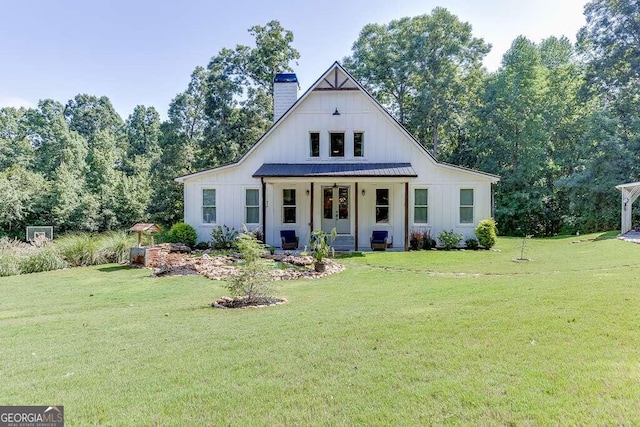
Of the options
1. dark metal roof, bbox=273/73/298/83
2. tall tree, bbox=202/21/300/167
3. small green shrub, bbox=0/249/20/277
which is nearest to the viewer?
small green shrub, bbox=0/249/20/277

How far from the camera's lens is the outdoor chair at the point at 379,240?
1648cm

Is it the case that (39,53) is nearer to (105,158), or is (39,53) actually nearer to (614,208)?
(105,158)

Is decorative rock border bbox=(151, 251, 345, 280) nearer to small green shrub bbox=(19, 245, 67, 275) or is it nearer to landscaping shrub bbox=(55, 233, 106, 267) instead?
landscaping shrub bbox=(55, 233, 106, 267)

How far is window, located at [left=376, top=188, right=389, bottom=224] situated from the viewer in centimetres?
1789

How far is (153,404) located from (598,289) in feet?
23.6

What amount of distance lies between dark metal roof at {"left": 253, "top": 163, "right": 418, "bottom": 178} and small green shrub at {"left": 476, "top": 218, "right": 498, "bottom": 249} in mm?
3770

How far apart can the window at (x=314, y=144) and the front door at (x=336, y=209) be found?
178 centimetres

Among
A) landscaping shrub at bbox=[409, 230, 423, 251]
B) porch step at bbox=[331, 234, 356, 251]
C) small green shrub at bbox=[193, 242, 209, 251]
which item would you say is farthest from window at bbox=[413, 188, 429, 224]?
small green shrub at bbox=[193, 242, 209, 251]

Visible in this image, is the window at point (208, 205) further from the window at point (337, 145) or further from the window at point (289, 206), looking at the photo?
the window at point (337, 145)

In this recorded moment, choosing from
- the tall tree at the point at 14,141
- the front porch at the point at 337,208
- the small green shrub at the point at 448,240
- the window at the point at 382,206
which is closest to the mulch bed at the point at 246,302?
the front porch at the point at 337,208

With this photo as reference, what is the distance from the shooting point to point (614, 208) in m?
23.8

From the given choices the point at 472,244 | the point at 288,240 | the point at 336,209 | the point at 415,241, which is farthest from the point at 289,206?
the point at 472,244

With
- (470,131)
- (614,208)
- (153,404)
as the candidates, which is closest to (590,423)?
(153,404)

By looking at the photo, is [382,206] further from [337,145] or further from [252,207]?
[252,207]
